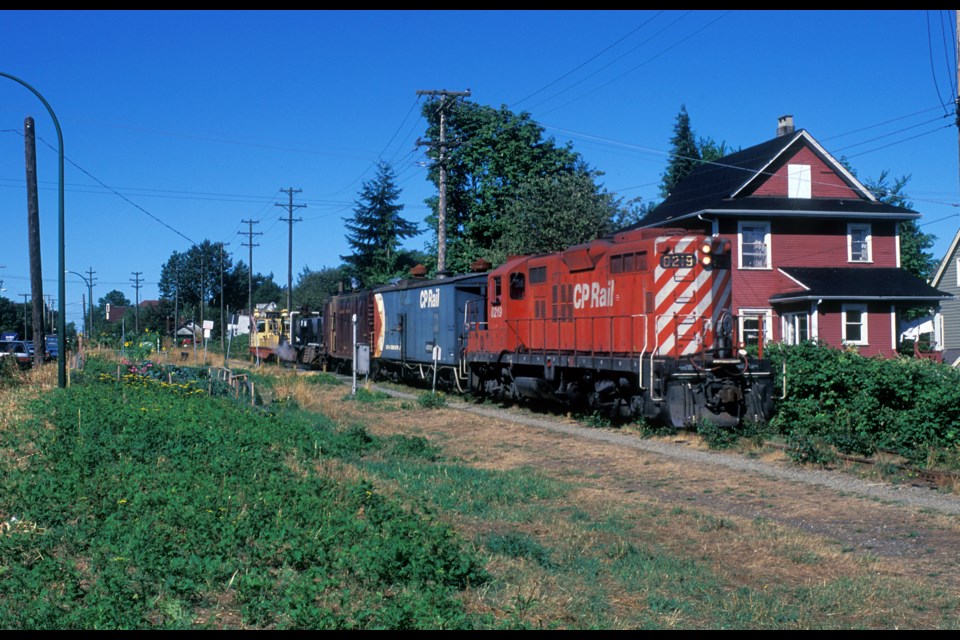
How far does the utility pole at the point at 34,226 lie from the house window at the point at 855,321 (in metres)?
28.7

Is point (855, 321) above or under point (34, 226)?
under

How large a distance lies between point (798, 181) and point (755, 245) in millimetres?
3777

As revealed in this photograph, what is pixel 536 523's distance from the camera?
984 centimetres

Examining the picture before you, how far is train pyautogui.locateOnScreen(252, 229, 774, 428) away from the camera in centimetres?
1667

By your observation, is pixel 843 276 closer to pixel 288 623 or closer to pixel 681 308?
pixel 681 308

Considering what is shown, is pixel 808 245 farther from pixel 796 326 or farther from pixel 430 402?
pixel 430 402

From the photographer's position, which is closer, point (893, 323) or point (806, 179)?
point (893, 323)

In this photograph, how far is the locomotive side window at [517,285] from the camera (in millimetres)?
23453

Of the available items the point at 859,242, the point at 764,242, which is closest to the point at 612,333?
the point at 764,242

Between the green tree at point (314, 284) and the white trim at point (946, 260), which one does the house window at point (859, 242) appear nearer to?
the white trim at point (946, 260)

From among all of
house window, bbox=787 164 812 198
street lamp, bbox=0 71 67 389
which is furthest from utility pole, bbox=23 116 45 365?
house window, bbox=787 164 812 198

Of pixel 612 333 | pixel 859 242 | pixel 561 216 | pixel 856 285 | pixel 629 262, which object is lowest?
pixel 612 333

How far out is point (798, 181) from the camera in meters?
36.4
